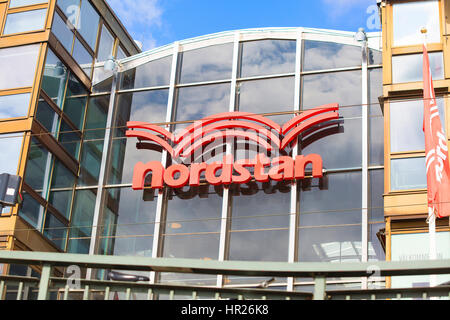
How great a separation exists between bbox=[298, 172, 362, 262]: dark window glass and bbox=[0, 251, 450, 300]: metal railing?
10783 mm

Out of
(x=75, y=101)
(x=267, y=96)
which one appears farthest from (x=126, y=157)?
(x=267, y=96)

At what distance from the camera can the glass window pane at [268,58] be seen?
20.8m

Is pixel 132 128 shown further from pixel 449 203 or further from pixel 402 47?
pixel 449 203

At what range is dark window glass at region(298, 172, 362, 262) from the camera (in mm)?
17828

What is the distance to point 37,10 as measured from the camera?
2108 cm

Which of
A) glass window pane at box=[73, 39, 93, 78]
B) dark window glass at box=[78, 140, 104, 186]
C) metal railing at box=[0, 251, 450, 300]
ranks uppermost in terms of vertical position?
glass window pane at box=[73, 39, 93, 78]

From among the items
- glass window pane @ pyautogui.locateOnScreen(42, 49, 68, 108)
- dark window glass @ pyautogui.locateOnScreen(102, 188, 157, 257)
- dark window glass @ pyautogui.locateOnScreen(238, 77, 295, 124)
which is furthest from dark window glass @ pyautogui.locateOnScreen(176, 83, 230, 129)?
glass window pane @ pyautogui.locateOnScreen(42, 49, 68, 108)

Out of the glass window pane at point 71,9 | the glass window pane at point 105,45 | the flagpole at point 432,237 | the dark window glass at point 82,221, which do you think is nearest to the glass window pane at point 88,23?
the glass window pane at point 71,9

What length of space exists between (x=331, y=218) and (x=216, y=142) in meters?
3.95

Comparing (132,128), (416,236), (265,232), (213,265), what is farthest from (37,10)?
(213,265)

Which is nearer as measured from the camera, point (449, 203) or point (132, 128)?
point (449, 203)

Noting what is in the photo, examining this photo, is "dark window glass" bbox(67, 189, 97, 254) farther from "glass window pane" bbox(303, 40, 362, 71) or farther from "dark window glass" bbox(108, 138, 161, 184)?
"glass window pane" bbox(303, 40, 362, 71)

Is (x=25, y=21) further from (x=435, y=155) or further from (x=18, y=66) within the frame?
(x=435, y=155)

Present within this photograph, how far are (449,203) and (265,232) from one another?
16.6 ft
